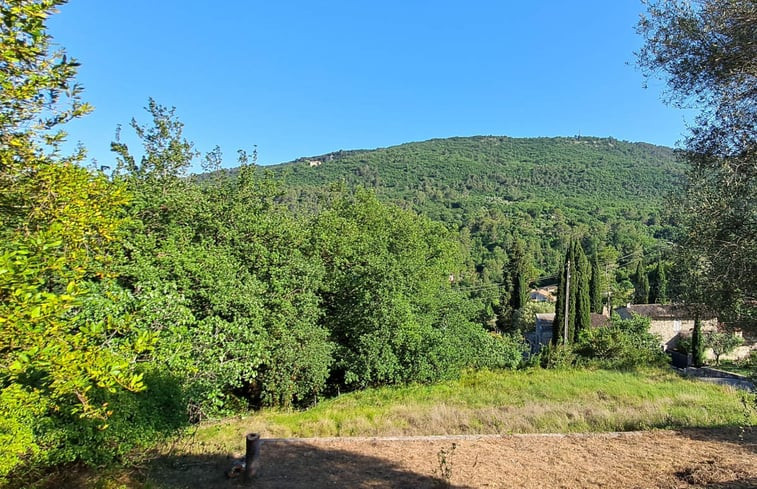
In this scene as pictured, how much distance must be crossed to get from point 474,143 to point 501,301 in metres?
140

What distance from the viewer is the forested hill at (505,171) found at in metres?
112

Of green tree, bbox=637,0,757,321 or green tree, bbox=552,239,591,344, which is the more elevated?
green tree, bbox=637,0,757,321

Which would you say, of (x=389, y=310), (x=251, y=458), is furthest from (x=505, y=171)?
(x=251, y=458)

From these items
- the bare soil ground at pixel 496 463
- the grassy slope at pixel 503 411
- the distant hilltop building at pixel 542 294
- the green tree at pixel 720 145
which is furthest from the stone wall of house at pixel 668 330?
the green tree at pixel 720 145

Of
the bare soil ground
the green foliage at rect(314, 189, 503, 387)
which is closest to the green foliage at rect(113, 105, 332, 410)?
the green foliage at rect(314, 189, 503, 387)

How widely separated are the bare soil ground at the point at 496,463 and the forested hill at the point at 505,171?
3231 inches

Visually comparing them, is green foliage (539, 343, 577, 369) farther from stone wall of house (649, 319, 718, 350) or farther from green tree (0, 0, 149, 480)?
stone wall of house (649, 319, 718, 350)

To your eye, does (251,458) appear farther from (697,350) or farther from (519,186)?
(519,186)

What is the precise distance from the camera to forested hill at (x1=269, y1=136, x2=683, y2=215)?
11188 centimetres

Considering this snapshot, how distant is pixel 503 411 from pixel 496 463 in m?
3.75

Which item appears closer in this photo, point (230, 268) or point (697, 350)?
point (230, 268)

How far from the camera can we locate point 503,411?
10.1m

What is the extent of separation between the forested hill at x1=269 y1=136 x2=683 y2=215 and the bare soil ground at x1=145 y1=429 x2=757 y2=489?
8207 cm

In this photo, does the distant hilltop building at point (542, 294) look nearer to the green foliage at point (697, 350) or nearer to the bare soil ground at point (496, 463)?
the green foliage at point (697, 350)
